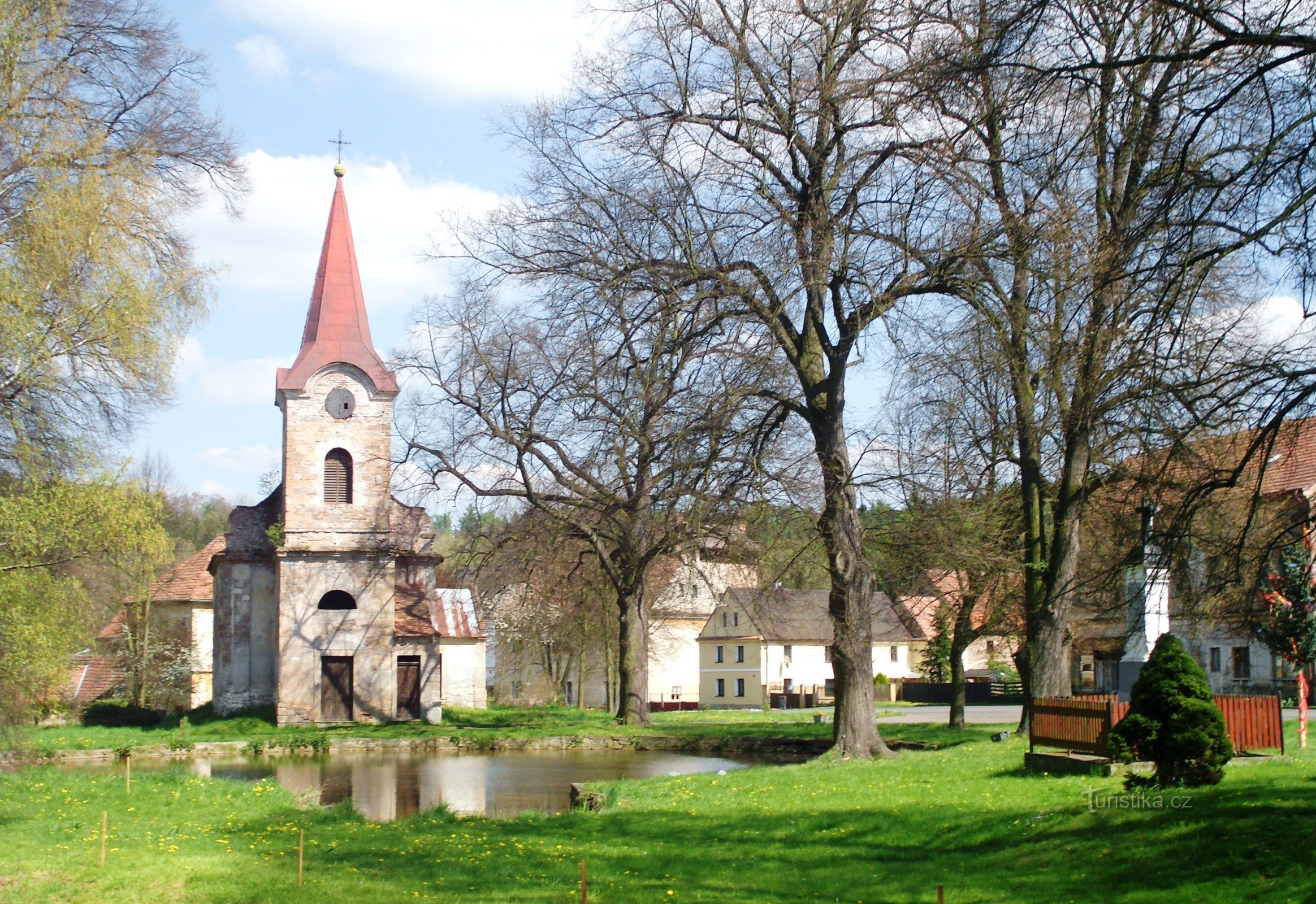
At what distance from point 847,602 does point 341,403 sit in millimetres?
25522

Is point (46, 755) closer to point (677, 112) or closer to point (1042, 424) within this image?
point (677, 112)

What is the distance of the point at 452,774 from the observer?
27.3 m

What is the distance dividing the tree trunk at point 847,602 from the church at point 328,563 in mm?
23368

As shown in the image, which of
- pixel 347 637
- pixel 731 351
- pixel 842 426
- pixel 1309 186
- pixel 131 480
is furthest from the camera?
pixel 347 637

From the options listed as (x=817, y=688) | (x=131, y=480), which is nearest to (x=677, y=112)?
(x=131, y=480)

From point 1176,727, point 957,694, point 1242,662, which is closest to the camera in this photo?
point 1176,727

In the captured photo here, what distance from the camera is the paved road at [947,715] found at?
38.2m

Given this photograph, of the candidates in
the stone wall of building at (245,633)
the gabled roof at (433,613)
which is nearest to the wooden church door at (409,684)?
the gabled roof at (433,613)

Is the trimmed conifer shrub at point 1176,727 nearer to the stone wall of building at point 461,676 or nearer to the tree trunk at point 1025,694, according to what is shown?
the tree trunk at point 1025,694

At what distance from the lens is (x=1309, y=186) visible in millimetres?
9156

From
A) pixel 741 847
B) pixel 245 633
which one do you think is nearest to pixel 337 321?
pixel 245 633

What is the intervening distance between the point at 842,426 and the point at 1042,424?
3.48 m

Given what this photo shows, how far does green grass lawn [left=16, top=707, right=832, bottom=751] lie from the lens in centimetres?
3338

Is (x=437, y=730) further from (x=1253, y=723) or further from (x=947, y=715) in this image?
(x=1253, y=723)
